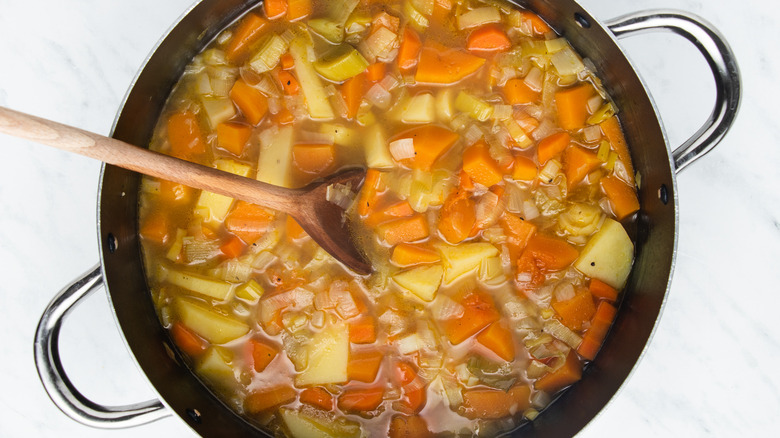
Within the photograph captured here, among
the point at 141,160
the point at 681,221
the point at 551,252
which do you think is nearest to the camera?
the point at 141,160

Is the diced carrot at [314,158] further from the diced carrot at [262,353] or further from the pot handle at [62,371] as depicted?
the pot handle at [62,371]

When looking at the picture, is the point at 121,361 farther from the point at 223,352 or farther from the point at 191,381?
the point at 223,352

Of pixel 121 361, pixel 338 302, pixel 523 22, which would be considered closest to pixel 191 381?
pixel 121 361

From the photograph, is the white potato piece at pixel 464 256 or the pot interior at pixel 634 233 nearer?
the pot interior at pixel 634 233

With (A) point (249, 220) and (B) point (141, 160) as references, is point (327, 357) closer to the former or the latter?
(A) point (249, 220)

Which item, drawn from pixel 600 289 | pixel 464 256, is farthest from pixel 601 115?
pixel 464 256

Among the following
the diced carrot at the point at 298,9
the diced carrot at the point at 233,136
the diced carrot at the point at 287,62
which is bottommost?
the diced carrot at the point at 233,136

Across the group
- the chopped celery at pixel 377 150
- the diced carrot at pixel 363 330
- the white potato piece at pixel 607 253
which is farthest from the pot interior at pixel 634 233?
the chopped celery at pixel 377 150
